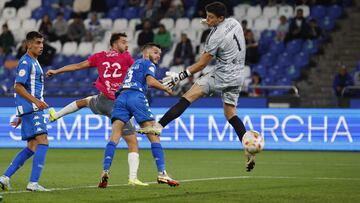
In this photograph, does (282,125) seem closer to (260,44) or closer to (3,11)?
(260,44)

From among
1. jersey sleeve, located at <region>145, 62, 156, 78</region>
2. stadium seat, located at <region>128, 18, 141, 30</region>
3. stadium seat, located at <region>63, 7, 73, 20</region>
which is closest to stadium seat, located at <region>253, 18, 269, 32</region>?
stadium seat, located at <region>128, 18, 141, 30</region>

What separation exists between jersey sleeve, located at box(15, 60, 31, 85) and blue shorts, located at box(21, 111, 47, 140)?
42 cm

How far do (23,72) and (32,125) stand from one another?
26.2 inches

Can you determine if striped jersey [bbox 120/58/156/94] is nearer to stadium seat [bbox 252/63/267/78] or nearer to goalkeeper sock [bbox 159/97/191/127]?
goalkeeper sock [bbox 159/97/191/127]

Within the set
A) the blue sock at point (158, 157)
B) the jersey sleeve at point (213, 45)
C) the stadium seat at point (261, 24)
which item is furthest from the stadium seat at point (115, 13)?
the blue sock at point (158, 157)

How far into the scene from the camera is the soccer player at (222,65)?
517 inches

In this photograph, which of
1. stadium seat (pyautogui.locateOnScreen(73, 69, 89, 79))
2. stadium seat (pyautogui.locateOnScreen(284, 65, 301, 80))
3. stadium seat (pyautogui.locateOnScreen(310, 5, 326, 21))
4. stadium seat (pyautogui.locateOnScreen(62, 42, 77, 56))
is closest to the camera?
stadium seat (pyautogui.locateOnScreen(284, 65, 301, 80))

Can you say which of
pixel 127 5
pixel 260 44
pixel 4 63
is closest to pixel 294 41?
pixel 260 44

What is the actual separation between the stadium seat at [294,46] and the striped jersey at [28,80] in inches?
622

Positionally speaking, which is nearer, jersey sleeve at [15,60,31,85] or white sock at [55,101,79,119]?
jersey sleeve at [15,60,31,85]

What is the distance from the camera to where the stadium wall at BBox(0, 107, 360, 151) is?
22391 millimetres

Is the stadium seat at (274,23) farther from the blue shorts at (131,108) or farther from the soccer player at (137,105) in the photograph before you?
the blue shorts at (131,108)

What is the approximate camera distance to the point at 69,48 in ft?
98.5

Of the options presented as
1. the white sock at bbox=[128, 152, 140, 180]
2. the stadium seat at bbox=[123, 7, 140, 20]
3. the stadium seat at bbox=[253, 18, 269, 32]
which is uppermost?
the stadium seat at bbox=[123, 7, 140, 20]
